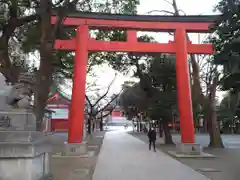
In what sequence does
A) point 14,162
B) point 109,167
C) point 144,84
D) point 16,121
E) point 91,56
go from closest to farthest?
point 14,162
point 16,121
point 109,167
point 144,84
point 91,56

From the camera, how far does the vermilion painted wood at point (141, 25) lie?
1845cm

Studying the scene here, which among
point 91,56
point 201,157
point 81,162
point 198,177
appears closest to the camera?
point 198,177

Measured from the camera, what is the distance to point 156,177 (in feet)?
36.3

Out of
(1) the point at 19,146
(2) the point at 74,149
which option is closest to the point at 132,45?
(2) the point at 74,149

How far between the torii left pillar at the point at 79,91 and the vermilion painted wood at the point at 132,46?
0.45m

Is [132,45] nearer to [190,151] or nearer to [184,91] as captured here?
[184,91]

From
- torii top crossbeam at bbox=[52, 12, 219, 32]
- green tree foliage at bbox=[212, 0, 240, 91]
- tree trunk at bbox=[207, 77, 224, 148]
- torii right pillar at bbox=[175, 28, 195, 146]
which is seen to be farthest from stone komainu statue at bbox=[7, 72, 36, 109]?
tree trunk at bbox=[207, 77, 224, 148]

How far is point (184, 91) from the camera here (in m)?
19.0

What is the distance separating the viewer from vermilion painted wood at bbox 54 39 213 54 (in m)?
18.7

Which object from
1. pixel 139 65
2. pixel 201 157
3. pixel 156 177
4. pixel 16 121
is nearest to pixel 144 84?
pixel 139 65

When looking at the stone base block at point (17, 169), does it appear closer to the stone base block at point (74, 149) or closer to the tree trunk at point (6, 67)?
the tree trunk at point (6, 67)

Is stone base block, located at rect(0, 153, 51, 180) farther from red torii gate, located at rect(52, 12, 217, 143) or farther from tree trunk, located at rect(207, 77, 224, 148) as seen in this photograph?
tree trunk, located at rect(207, 77, 224, 148)

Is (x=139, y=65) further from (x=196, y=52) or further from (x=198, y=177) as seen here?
(x=198, y=177)

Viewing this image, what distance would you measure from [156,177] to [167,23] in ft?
34.3
